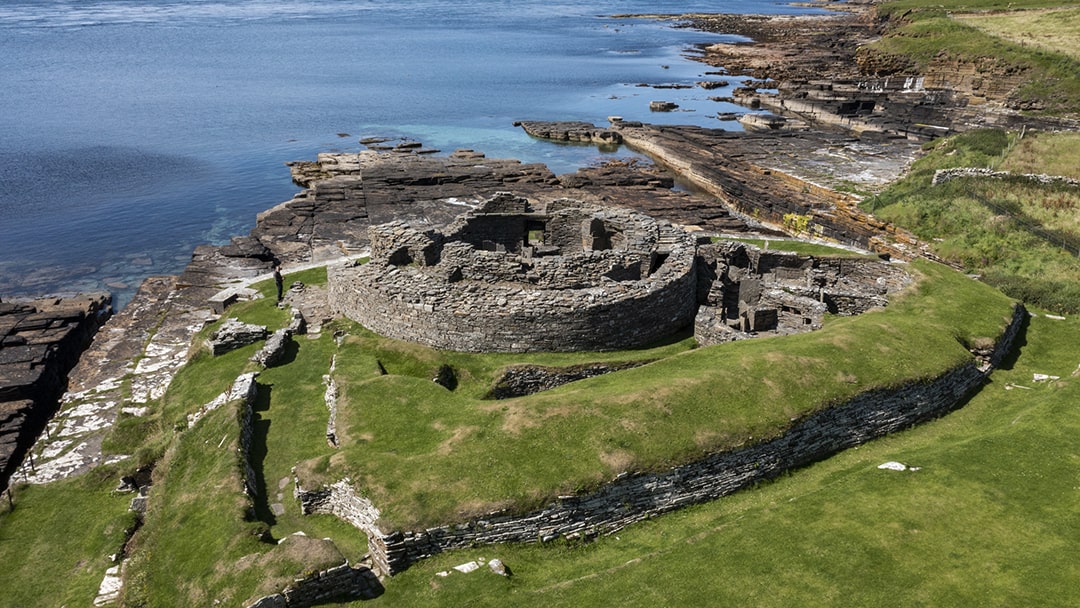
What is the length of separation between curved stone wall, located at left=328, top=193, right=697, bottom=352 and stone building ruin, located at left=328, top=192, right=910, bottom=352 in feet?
0.13

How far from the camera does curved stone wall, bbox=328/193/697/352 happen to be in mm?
22531

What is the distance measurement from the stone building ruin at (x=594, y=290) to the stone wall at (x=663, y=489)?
5581 millimetres

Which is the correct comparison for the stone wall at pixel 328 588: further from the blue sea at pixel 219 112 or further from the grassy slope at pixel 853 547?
the blue sea at pixel 219 112

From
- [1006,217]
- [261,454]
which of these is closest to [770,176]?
[1006,217]

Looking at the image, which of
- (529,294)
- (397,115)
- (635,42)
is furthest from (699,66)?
(529,294)

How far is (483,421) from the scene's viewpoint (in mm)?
16891

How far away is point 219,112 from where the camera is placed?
3743 inches

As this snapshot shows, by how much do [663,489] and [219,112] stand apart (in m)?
99.3

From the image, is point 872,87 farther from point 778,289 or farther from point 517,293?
point 517,293

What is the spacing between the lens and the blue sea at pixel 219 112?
5181 centimetres

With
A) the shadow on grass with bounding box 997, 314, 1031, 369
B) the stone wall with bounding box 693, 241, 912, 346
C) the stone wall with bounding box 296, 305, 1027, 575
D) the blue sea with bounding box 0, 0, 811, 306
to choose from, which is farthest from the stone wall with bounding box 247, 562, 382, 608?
the blue sea with bounding box 0, 0, 811, 306

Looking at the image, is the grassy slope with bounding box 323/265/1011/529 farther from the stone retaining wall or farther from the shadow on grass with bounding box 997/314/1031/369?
the stone retaining wall

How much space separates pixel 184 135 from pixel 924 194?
3249 inches

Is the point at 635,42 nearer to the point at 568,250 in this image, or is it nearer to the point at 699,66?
the point at 699,66
